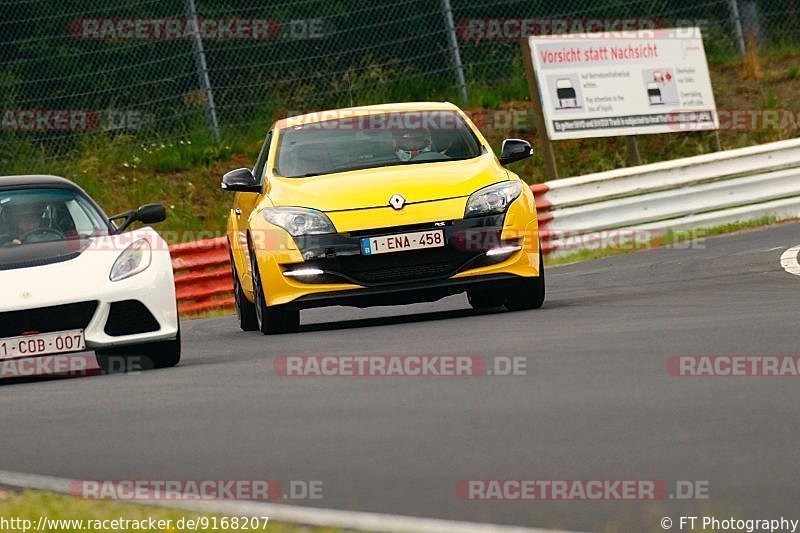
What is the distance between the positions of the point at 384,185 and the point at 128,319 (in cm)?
223

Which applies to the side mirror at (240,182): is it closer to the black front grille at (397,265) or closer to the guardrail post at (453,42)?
the black front grille at (397,265)

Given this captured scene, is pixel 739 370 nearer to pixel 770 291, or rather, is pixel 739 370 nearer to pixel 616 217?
pixel 770 291

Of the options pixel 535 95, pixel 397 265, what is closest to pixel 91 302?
pixel 397 265

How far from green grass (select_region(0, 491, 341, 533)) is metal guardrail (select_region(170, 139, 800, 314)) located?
12.3 metres

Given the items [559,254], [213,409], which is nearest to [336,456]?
[213,409]

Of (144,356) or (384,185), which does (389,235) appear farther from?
(144,356)

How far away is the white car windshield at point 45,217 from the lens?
1044cm

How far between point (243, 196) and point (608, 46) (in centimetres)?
976

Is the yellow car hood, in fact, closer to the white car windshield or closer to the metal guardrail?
the white car windshield

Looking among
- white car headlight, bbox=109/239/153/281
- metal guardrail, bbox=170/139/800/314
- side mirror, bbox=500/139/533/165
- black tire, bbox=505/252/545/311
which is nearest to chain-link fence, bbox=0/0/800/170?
metal guardrail, bbox=170/139/800/314

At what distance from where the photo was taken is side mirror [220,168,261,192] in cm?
1197

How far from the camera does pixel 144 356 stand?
10258mm

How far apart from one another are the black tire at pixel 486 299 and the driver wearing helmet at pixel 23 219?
10.6 ft

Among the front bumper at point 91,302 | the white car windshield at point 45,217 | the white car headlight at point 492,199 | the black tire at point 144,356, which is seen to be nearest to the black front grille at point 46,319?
the front bumper at point 91,302
